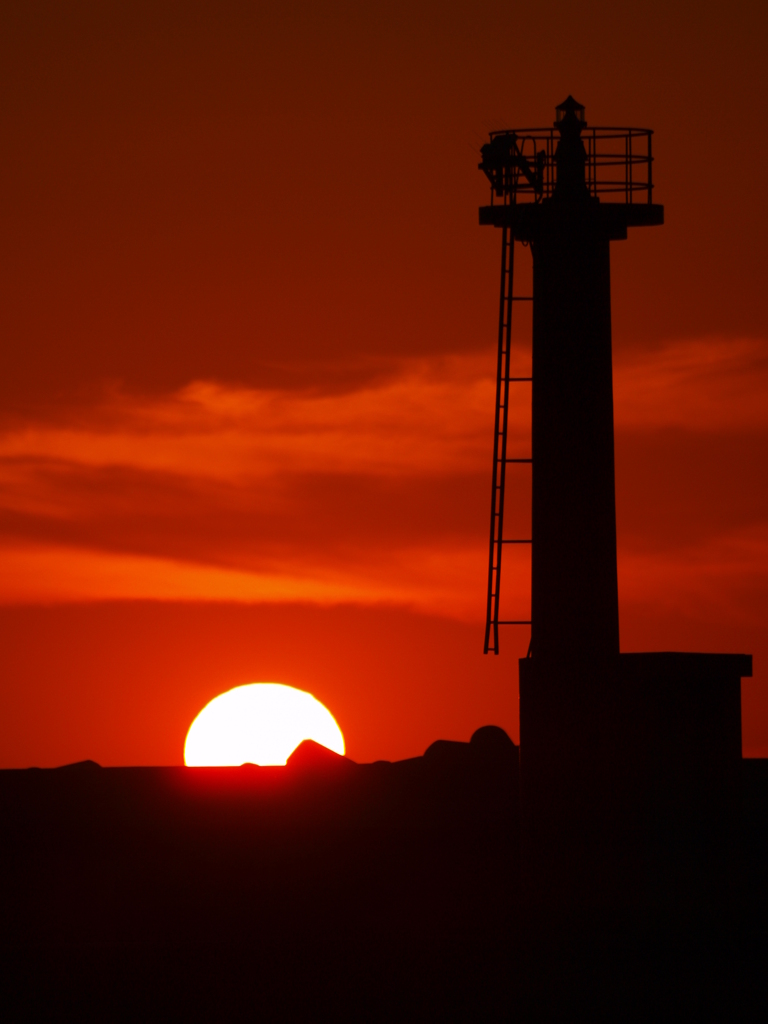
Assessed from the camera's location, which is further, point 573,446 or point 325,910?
point 325,910

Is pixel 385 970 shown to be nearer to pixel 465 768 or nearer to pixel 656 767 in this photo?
pixel 656 767

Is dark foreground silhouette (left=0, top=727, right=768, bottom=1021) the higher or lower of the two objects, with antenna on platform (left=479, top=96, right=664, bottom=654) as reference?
lower

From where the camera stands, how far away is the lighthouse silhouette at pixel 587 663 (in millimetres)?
19094

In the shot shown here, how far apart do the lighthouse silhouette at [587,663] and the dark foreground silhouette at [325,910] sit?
0.59m

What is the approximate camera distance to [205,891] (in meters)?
→ 24.1

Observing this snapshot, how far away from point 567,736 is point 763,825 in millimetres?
8197

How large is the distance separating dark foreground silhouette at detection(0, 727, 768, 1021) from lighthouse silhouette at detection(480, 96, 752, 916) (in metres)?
0.59

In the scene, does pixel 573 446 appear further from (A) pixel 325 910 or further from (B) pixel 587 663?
(A) pixel 325 910

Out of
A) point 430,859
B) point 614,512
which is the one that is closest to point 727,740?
point 614,512

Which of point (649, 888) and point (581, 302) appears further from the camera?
point (581, 302)

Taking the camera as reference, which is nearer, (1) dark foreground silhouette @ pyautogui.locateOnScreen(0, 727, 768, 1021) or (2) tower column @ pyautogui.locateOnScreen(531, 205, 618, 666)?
(1) dark foreground silhouette @ pyautogui.locateOnScreen(0, 727, 768, 1021)

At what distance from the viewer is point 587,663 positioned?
65.0 feet

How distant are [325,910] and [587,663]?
18.9ft

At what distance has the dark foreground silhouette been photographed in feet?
59.6
